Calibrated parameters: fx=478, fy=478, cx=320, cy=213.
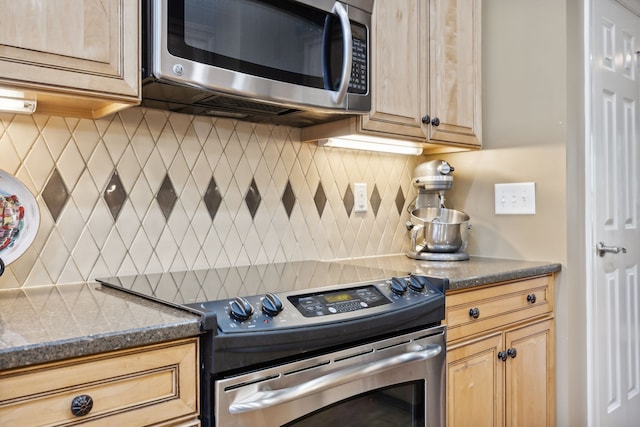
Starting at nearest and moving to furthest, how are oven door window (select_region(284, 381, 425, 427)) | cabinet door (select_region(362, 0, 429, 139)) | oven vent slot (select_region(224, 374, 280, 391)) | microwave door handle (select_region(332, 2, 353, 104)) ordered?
oven vent slot (select_region(224, 374, 280, 391)) → oven door window (select_region(284, 381, 425, 427)) → microwave door handle (select_region(332, 2, 353, 104)) → cabinet door (select_region(362, 0, 429, 139))

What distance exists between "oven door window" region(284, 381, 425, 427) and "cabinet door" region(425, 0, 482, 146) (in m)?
0.97

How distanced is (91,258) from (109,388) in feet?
2.11

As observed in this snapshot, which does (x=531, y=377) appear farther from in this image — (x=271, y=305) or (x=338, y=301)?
(x=271, y=305)

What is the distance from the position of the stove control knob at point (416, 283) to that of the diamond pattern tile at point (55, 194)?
1012 mm

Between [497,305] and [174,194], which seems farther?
[497,305]

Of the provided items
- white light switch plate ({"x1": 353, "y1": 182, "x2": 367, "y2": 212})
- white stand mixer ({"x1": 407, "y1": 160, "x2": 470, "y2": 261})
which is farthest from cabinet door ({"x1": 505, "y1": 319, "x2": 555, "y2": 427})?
white light switch plate ({"x1": 353, "y1": 182, "x2": 367, "y2": 212})

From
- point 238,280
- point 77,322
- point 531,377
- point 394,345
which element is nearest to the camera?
point 77,322

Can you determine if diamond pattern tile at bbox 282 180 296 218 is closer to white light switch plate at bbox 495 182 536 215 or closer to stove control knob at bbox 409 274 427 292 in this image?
stove control knob at bbox 409 274 427 292

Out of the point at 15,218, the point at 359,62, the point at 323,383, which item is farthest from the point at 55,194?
the point at 359,62

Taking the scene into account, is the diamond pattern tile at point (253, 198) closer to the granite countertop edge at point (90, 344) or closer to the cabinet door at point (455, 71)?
the cabinet door at point (455, 71)

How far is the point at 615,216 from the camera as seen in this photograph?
2080 mm

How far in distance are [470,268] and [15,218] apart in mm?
1432

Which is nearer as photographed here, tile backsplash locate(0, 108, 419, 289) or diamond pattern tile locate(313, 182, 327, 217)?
tile backsplash locate(0, 108, 419, 289)

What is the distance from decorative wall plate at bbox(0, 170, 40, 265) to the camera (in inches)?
47.6
